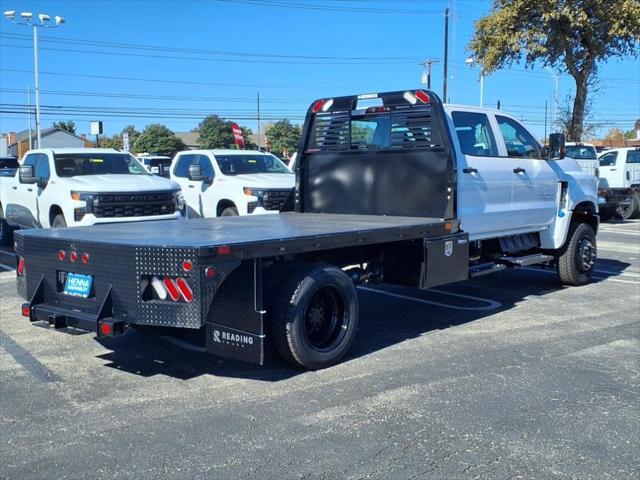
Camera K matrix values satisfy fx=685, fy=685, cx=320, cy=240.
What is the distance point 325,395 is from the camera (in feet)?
17.0

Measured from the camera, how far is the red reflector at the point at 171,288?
4.89 meters

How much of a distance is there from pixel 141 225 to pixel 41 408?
2420mm

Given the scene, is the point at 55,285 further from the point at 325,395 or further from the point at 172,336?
the point at 325,395

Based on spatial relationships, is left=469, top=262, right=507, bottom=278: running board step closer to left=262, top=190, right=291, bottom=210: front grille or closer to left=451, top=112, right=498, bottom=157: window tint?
left=451, top=112, right=498, bottom=157: window tint

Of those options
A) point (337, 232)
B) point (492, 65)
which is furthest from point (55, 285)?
point (492, 65)

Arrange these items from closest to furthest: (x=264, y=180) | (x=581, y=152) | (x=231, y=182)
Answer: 1. (x=264, y=180)
2. (x=231, y=182)
3. (x=581, y=152)

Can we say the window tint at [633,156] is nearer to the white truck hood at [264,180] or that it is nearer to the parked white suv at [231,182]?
the parked white suv at [231,182]

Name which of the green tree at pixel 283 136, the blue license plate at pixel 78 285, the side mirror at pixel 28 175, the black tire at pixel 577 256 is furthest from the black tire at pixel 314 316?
the green tree at pixel 283 136

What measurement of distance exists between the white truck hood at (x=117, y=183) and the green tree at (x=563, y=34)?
51.8 feet

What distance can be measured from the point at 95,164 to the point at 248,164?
3243mm

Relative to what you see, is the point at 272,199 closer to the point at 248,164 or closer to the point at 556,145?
the point at 248,164

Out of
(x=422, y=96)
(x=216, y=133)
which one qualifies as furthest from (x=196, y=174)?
(x=216, y=133)

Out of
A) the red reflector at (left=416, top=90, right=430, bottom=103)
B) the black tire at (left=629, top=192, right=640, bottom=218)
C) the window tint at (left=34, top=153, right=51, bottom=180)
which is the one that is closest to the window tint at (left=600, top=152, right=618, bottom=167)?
the black tire at (left=629, top=192, right=640, bottom=218)

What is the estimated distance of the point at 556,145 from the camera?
8758mm
